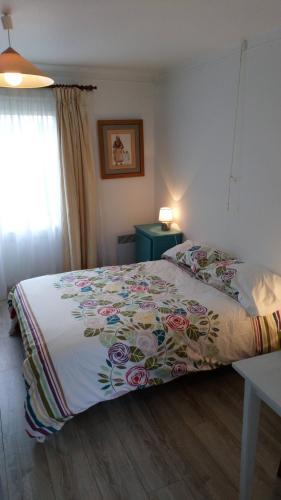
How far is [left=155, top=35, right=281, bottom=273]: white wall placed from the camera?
245cm

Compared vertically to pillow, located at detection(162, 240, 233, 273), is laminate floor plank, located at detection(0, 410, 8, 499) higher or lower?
lower

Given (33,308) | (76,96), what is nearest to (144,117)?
(76,96)

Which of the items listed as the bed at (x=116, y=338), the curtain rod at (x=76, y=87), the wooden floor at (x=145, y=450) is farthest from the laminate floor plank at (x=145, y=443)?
the curtain rod at (x=76, y=87)

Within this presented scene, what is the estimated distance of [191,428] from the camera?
198 cm

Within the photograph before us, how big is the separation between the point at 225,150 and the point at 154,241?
1188mm

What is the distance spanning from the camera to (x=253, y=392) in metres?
1.33

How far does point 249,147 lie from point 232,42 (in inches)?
32.0

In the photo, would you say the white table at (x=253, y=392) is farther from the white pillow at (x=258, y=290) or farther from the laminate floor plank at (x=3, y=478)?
the laminate floor plank at (x=3, y=478)

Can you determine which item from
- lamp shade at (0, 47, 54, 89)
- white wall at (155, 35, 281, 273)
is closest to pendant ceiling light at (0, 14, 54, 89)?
lamp shade at (0, 47, 54, 89)

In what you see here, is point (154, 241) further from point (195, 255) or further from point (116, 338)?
point (116, 338)

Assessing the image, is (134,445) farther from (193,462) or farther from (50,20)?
(50,20)

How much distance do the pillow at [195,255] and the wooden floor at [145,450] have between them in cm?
100

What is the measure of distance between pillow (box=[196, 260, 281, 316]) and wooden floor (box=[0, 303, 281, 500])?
583 mm

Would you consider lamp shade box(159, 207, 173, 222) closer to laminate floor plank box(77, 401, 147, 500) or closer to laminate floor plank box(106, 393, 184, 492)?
laminate floor plank box(106, 393, 184, 492)
